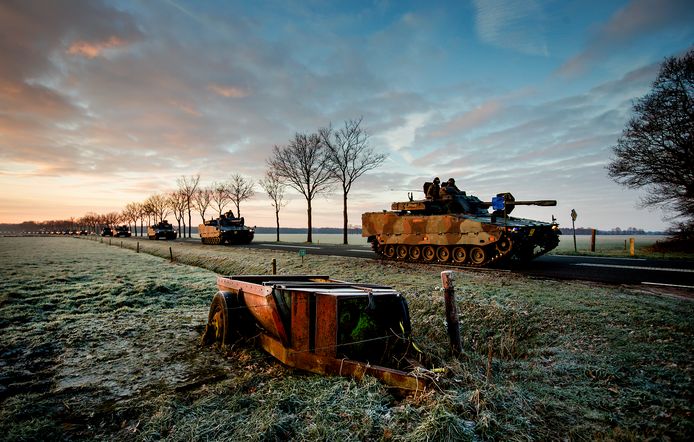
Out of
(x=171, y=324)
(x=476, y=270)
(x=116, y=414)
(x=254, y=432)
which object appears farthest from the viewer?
(x=476, y=270)

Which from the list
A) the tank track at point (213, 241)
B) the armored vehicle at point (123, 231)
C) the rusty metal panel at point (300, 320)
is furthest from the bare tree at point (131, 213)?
the rusty metal panel at point (300, 320)

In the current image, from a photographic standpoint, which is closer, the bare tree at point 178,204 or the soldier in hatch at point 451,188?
the soldier in hatch at point 451,188

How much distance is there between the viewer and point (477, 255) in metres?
13.0

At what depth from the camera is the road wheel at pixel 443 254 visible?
1377 centimetres

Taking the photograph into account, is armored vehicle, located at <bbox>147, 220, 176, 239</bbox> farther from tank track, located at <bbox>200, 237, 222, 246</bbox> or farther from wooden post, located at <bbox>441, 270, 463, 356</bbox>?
wooden post, located at <bbox>441, 270, 463, 356</bbox>

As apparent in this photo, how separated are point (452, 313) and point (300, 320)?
2066 mm

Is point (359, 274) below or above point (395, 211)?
below

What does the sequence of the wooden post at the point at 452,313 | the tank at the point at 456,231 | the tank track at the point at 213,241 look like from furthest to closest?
the tank track at the point at 213,241
the tank at the point at 456,231
the wooden post at the point at 452,313

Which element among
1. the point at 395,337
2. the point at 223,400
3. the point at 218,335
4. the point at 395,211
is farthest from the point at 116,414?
the point at 395,211

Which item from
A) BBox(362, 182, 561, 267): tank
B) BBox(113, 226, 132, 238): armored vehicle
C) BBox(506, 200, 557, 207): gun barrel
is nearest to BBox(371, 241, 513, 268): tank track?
BBox(362, 182, 561, 267): tank

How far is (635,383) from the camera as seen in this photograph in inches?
155

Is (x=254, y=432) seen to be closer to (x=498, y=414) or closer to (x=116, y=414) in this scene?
(x=116, y=414)

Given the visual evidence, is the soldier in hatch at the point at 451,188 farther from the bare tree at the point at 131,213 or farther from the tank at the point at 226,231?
the bare tree at the point at 131,213

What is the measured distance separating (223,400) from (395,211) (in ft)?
42.0
